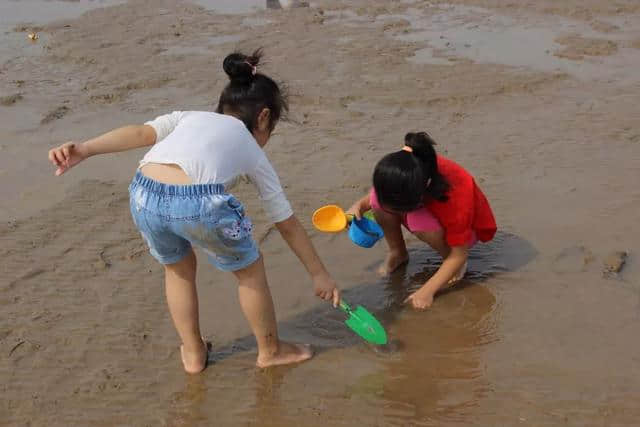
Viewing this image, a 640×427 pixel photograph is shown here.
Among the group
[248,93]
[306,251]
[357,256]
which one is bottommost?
[357,256]

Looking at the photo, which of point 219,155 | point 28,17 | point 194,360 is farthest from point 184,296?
point 28,17

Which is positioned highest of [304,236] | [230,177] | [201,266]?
[230,177]

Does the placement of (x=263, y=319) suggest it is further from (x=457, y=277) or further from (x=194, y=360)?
(x=457, y=277)

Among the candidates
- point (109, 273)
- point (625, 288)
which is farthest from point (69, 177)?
Answer: point (625, 288)

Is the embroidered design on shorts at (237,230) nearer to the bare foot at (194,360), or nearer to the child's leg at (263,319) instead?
the child's leg at (263,319)

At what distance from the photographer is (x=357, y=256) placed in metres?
3.12

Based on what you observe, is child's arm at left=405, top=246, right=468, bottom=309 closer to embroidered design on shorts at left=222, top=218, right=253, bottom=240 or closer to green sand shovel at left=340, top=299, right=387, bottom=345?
green sand shovel at left=340, top=299, right=387, bottom=345

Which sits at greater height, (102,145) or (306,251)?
(102,145)

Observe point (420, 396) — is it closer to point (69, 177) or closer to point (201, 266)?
point (201, 266)

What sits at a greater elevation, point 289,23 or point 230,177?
point 230,177

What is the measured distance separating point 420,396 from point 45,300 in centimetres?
153

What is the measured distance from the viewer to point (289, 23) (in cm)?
728

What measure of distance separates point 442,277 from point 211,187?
1.09m

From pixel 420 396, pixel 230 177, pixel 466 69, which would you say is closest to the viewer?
pixel 230 177
